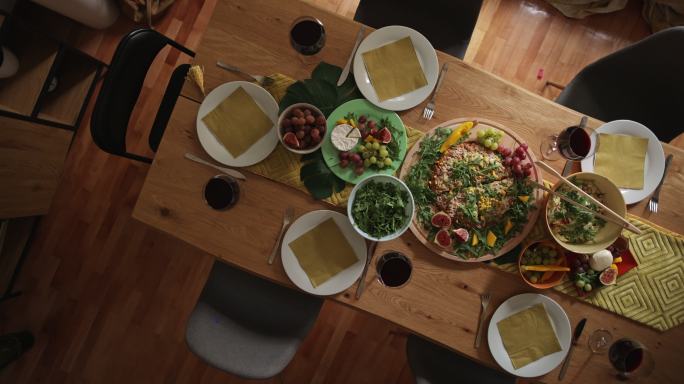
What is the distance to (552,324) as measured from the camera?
1440 millimetres

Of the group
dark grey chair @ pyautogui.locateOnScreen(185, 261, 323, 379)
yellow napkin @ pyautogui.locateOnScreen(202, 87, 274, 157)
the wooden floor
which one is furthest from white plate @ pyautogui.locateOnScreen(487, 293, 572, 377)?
yellow napkin @ pyautogui.locateOnScreen(202, 87, 274, 157)

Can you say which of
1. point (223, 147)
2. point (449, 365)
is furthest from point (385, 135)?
point (449, 365)

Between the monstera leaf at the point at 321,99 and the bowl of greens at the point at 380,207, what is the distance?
0.32ft

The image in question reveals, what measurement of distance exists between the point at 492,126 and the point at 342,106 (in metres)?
0.54

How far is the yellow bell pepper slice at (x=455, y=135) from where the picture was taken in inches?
56.1

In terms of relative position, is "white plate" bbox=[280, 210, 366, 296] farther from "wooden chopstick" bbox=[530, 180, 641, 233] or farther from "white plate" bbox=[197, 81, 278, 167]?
"wooden chopstick" bbox=[530, 180, 641, 233]

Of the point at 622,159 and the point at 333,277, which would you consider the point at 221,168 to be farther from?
the point at 622,159

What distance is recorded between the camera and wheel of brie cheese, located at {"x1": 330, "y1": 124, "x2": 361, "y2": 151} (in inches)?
54.7

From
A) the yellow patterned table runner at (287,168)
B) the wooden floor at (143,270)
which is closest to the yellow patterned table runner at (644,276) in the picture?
the yellow patterned table runner at (287,168)

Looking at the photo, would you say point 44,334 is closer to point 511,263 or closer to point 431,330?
point 431,330

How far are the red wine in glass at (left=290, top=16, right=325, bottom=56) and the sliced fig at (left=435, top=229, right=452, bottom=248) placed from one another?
780 millimetres

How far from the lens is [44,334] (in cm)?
234

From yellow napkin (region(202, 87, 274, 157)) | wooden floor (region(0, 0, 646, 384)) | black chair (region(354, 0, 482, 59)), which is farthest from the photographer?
wooden floor (region(0, 0, 646, 384))

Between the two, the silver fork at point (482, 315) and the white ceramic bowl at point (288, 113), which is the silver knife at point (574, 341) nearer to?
the silver fork at point (482, 315)
